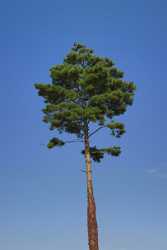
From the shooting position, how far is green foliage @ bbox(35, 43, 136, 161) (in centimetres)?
4981

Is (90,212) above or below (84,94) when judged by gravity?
below

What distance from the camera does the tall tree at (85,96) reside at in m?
49.7

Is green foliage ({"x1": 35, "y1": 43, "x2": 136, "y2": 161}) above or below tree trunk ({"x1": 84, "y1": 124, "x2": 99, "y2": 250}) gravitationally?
above

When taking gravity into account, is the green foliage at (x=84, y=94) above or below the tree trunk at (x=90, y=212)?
above

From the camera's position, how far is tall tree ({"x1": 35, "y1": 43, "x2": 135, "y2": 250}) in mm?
49688

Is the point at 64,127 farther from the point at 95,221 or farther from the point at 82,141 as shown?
the point at 95,221

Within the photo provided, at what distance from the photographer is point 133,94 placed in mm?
51219

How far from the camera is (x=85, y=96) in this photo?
50781 mm

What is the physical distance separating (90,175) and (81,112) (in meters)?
5.08

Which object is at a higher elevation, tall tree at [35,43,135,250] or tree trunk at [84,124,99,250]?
tall tree at [35,43,135,250]

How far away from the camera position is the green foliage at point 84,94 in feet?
163

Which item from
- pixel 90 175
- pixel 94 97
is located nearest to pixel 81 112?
pixel 94 97

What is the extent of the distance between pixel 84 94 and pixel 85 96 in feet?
0.62

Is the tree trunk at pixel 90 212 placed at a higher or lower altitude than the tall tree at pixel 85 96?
lower
